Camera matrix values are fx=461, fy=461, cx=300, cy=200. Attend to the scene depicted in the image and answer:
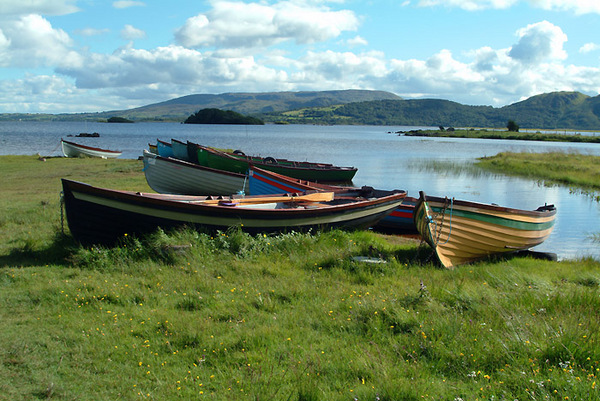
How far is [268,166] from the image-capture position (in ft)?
80.8

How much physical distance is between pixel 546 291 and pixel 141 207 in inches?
279

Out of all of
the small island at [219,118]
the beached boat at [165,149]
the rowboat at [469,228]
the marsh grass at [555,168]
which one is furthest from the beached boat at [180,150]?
the small island at [219,118]

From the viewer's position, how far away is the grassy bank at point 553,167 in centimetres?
2806

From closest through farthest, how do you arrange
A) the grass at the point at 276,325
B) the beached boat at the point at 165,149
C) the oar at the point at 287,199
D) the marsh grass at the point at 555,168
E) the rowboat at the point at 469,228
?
the grass at the point at 276,325, the rowboat at the point at 469,228, the oar at the point at 287,199, the marsh grass at the point at 555,168, the beached boat at the point at 165,149

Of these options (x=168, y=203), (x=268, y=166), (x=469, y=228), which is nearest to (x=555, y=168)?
(x=268, y=166)

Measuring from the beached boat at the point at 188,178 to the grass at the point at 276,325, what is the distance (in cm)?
797

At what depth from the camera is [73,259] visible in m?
8.41

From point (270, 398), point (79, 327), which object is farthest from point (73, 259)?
point (270, 398)

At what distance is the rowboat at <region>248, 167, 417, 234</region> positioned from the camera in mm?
14227

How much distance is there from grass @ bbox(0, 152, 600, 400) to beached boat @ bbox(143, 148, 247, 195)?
7.97m

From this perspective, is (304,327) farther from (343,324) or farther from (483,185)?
(483,185)

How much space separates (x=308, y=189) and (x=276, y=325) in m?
8.61

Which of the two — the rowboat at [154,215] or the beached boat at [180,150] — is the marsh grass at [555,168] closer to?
the rowboat at [154,215]

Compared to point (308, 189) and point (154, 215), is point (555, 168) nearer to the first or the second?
point (308, 189)
